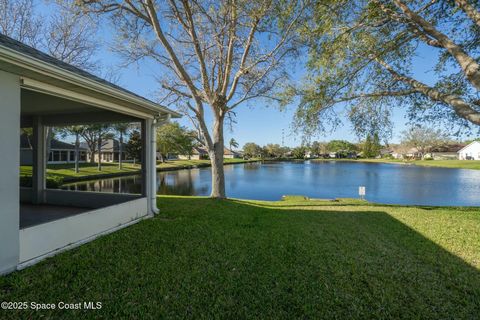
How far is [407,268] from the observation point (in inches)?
119

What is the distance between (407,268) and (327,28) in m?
5.21

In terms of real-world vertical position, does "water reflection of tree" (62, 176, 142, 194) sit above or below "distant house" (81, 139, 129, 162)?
below

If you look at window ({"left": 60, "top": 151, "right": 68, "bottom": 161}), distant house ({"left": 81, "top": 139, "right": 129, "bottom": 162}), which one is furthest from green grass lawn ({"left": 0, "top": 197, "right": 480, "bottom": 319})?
distant house ({"left": 81, "top": 139, "right": 129, "bottom": 162})

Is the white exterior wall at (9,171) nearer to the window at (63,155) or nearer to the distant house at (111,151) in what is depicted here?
the window at (63,155)

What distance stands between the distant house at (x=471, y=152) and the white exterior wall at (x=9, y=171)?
82.4m

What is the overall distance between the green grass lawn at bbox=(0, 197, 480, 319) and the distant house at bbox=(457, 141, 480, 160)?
7611 cm

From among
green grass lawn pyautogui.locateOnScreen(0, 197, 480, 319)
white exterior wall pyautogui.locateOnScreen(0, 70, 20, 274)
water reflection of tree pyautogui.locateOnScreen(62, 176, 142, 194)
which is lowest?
water reflection of tree pyautogui.locateOnScreen(62, 176, 142, 194)

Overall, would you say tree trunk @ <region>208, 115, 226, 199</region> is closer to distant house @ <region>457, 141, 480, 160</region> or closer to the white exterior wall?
the white exterior wall

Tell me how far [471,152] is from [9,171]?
85.0 metres

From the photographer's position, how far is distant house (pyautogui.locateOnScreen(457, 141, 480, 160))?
5631cm

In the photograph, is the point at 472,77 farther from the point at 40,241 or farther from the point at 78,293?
the point at 40,241

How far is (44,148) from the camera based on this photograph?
19.2 feet

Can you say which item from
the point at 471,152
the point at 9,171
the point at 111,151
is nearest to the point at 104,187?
the point at 9,171

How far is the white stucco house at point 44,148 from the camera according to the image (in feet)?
8.55
